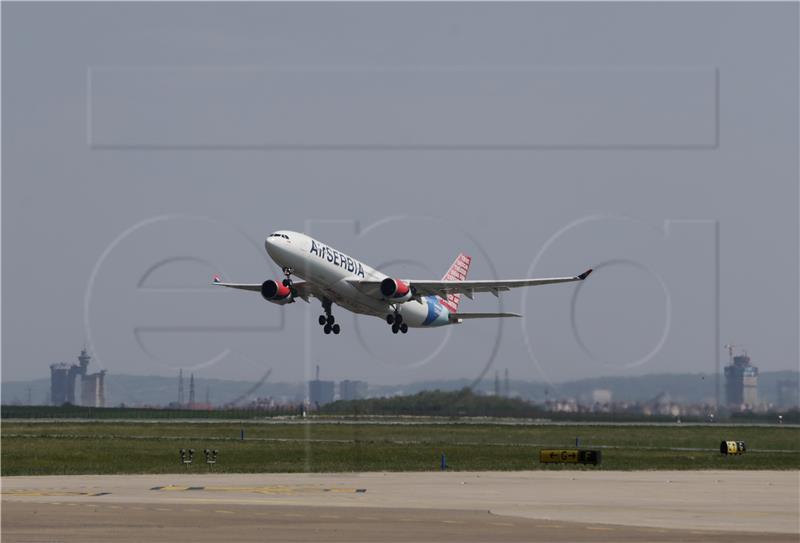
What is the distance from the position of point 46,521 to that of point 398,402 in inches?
3441

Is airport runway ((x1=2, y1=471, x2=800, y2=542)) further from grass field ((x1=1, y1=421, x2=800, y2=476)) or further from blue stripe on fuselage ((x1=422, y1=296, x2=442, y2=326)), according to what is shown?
blue stripe on fuselage ((x1=422, y1=296, x2=442, y2=326))

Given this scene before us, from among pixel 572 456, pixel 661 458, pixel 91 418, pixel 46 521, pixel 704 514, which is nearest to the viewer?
pixel 46 521

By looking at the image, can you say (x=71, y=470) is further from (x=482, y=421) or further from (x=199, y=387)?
(x=482, y=421)

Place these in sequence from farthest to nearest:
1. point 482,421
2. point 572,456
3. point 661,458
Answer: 1. point 482,421
2. point 661,458
3. point 572,456

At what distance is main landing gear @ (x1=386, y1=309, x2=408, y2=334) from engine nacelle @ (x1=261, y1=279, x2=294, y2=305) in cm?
929

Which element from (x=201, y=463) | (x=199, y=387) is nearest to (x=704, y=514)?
(x=201, y=463)

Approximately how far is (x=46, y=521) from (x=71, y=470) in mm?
29465

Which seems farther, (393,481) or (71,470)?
(71,470)

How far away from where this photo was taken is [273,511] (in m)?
47.5

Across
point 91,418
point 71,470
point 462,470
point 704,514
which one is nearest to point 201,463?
point 71,470

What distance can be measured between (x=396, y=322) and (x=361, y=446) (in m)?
9.48

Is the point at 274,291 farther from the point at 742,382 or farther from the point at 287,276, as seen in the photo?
the point at 742,382

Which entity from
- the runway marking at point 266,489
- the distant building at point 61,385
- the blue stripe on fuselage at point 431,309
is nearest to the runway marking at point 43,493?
the runway marking at point 266,489

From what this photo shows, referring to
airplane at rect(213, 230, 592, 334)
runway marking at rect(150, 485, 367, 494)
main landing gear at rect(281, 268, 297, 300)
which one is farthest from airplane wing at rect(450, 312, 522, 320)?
runway marking at rect(150, 485, 367, 494)
